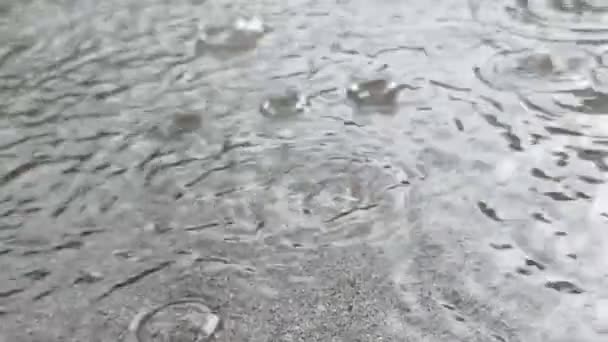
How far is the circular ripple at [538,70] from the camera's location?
221cm

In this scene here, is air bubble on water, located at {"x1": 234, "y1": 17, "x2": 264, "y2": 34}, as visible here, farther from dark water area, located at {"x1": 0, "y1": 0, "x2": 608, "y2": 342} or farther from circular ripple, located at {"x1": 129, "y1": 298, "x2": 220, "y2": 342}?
circular ripple, located at {"x1": 129, "y1": 298, "x2": 220, "y2": 342}

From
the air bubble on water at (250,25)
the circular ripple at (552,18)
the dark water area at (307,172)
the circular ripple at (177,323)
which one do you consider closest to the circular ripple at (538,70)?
the dark water area at (307,172)

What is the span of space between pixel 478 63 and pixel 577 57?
0.28 metres

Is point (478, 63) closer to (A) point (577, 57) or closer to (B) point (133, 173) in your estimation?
(A) point (577, 57)

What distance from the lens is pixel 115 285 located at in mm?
1626

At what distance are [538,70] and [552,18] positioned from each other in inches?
13.7

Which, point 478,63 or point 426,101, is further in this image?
point 478,63

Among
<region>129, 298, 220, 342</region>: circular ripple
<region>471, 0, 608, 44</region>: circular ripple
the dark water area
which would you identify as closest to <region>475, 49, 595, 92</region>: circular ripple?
the dark water area

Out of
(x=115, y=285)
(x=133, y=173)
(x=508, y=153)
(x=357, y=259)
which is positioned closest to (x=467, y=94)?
(x=508, y=153)

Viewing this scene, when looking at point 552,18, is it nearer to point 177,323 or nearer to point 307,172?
point 307,172

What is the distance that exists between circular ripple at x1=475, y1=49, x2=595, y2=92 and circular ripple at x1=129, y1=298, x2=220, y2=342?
109cm

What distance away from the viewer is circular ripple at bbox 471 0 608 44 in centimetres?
246

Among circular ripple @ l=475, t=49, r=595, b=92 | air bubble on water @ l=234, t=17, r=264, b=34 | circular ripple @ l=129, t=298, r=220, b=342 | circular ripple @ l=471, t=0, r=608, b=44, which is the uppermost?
air bubble on water @ l=234, t=17, r=264, b=34

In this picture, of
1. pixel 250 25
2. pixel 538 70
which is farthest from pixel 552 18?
pixel 250 25
